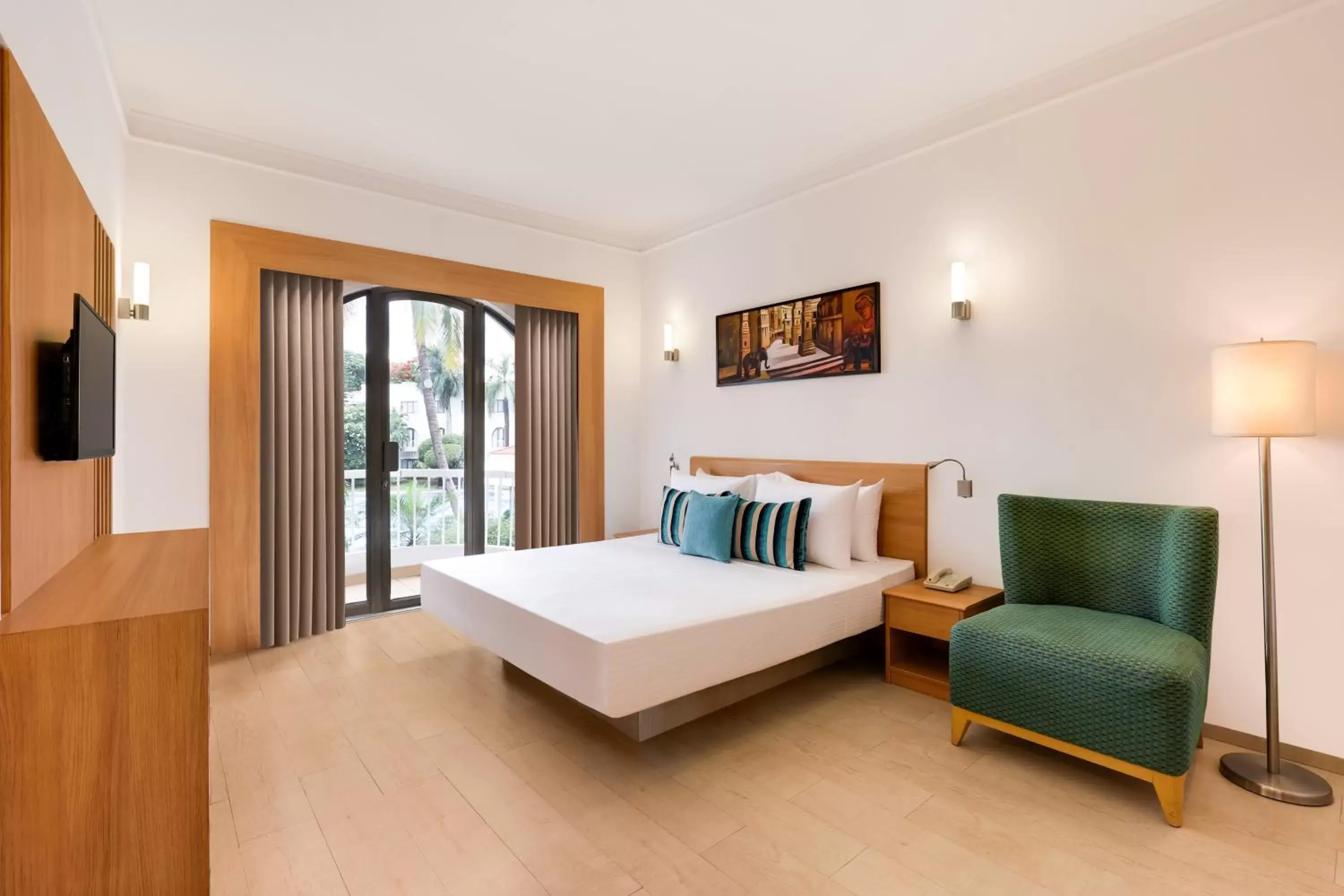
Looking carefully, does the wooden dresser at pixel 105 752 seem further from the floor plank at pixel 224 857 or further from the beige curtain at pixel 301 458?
the beige curtain at pixel 301 458

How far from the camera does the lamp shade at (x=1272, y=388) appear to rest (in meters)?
2.13

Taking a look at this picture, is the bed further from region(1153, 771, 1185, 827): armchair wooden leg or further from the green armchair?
region(1153, 771, 1185, 827): armchair wooden leg

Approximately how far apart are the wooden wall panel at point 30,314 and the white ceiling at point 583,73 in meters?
1.10

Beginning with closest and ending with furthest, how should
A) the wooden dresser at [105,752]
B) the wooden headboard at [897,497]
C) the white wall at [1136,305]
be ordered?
the wooden dresser at [105,752]
the white wall at [1136,305]
the wooden headboard at [897,497]

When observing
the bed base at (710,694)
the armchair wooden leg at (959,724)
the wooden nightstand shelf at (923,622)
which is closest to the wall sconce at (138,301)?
the bed base at (710,694)

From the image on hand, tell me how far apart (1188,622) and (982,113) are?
2423 millimetres

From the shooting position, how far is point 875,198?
3686 millimetres

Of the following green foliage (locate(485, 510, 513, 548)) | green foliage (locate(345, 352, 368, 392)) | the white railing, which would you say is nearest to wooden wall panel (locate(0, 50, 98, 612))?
green foliage (locate(345, 352, 368, 392))

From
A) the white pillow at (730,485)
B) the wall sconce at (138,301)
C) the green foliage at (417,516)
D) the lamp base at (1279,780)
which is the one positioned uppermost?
the wall sconce at (138,301)

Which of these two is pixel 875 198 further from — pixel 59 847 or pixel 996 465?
pixel 59 847

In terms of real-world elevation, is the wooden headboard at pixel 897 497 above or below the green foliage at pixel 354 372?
below

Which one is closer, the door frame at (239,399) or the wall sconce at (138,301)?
the wall sconce at (138,301)

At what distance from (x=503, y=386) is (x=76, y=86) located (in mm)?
2980

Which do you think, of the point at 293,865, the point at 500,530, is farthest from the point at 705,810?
the point at 500,530
